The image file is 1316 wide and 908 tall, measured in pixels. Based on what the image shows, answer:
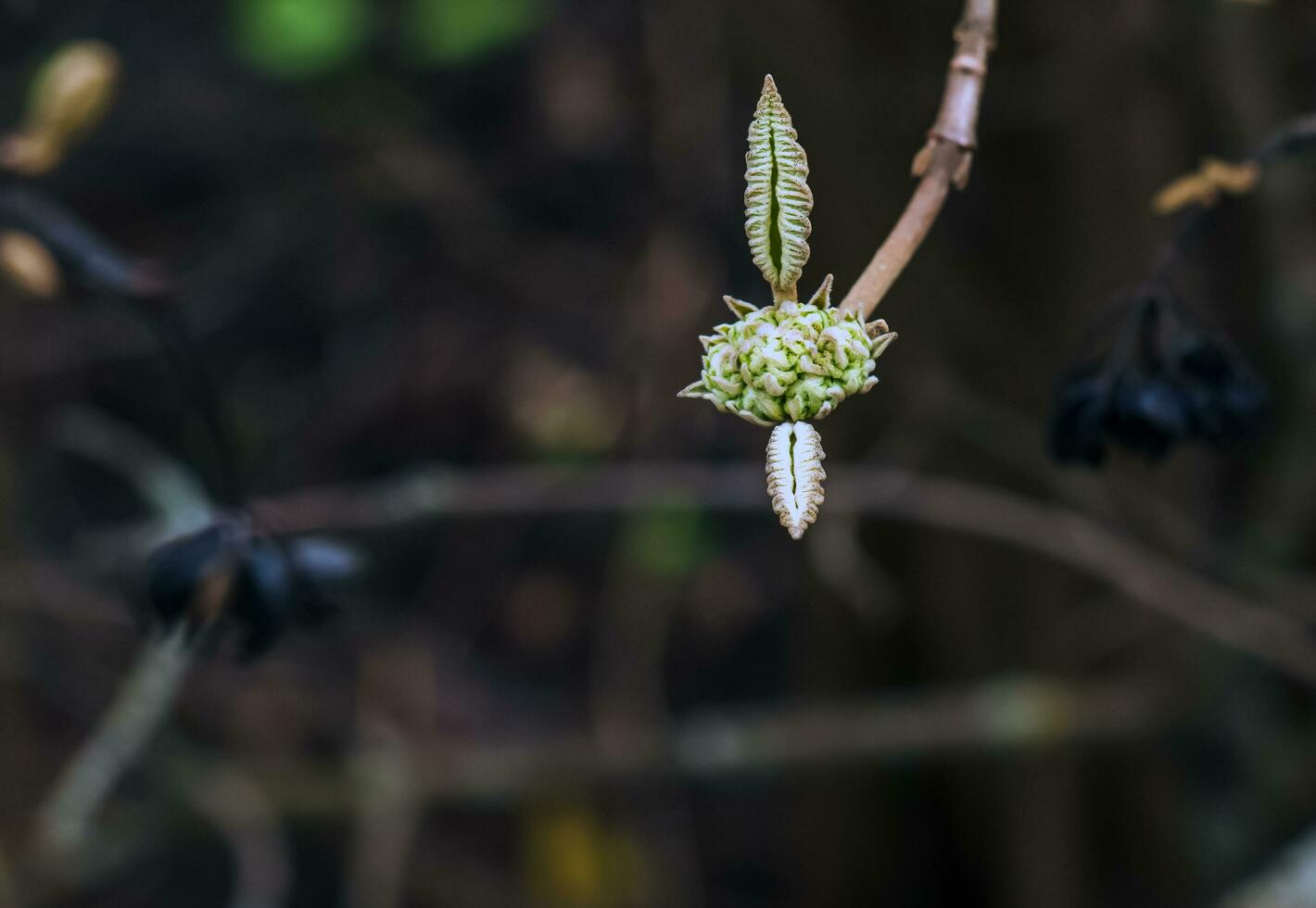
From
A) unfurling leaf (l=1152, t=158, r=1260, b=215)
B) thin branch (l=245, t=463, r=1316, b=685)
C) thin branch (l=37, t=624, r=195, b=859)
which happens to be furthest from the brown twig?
thin branch (l=37, t=624, r=195, b=859)

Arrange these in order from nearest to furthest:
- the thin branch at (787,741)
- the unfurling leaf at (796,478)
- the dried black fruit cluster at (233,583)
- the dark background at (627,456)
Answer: the unfurling leaf at (796,478) < the dried black fruit cluster at (233,583) < the dark background at (627,456) < the thin branch at (787,741)

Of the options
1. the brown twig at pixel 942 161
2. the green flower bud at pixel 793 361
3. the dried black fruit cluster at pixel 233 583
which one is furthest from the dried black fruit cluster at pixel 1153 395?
the dried black fruit cluster at pixel 233 583

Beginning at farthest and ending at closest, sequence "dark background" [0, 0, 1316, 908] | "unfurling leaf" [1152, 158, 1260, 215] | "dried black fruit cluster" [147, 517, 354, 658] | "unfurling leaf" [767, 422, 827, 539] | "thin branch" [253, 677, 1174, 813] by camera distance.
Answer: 1. "thin branch" [253, 677, 1174, 813]
2. "dark background" [0, 0, 1316, 908]
3. "dried black fruit cluster" [147, 517, 354, 658]
4. "unfurling leaf" [1152, 158, 1260, 215]
5. "unfurling leaf" [767, 422, 827, 539]

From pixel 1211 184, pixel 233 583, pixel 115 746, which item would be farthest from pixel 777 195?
pixel 115 746

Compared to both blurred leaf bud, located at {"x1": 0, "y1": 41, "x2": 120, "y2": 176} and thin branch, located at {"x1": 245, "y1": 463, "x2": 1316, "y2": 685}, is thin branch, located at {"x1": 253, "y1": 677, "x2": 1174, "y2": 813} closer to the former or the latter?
thin branch, located at {"x1": 245, "y1": 463, "x2": 1316, "y2": 685}

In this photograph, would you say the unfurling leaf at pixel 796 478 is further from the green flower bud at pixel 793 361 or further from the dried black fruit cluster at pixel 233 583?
the dried black fruit cluster at pixel 233 583
